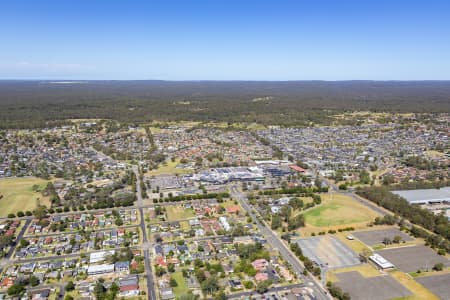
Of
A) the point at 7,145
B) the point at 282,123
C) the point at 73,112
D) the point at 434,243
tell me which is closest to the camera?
the point at 434,243

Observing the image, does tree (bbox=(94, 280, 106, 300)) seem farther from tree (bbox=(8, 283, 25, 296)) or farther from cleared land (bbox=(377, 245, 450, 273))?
cleared land (bbox=(377, 245, 450, 273))

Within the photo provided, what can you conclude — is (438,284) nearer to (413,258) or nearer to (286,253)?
(413,258)

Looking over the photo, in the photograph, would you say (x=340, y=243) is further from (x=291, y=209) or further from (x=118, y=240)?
(x=118, y=240)

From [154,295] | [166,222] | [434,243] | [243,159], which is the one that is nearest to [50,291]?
[154,295]

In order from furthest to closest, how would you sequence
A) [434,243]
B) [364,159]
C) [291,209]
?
[364,159]
[291,209]
[434,243]

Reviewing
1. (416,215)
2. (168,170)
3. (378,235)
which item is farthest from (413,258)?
(168,170)

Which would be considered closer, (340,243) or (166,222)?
(340,243)

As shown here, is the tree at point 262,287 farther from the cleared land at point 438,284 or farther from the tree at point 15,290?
the tree at point 15,290

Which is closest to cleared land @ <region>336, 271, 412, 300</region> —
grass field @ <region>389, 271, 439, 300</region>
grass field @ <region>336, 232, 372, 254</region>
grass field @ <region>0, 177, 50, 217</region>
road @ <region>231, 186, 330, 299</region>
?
grass field @ <region>389, 271, 439, 300</region>
